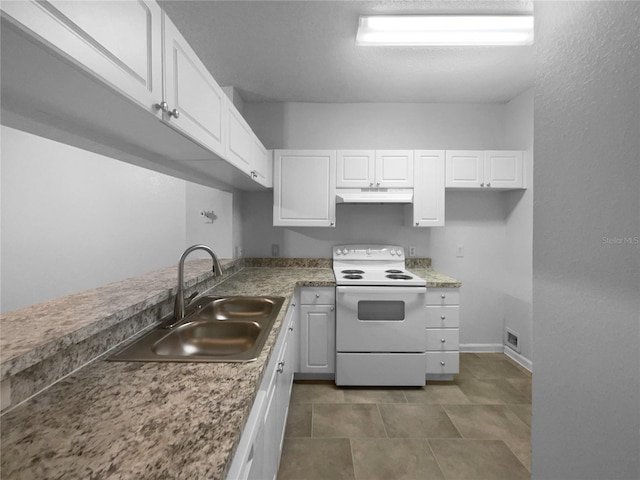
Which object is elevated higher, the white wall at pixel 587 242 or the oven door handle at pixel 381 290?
the white wall at pixel 587 242

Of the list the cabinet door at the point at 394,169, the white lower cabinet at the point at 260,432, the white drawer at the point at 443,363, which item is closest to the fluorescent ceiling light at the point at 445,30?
the cabinet door at the point at 394,169

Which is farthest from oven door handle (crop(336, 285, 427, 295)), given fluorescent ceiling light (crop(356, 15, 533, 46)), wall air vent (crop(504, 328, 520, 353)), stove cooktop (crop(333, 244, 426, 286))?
fluorescent ceiling light (crop(356, 15, 533, 46))

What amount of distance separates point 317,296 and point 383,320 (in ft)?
1.93

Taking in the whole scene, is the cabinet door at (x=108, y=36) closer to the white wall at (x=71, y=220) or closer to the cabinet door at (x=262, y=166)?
the white wall at (x=71, y=220)

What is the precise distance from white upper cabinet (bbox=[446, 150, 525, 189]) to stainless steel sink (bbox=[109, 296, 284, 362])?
212 cm

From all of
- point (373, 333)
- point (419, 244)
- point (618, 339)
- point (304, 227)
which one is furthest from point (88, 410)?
point (419, 244)

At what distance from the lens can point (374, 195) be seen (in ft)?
9.27

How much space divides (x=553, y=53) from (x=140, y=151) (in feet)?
5.52

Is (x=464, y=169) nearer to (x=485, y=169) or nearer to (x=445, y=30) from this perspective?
(x=485, y=169)

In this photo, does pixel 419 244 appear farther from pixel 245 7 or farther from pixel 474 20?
pixel 245 7

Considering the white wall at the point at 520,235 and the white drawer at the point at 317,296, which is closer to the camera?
the white drawer at the point at 317,296

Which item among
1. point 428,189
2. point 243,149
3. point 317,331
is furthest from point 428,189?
point 243,149

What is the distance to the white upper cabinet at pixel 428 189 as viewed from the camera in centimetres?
288

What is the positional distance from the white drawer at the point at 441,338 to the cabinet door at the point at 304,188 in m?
1.33
